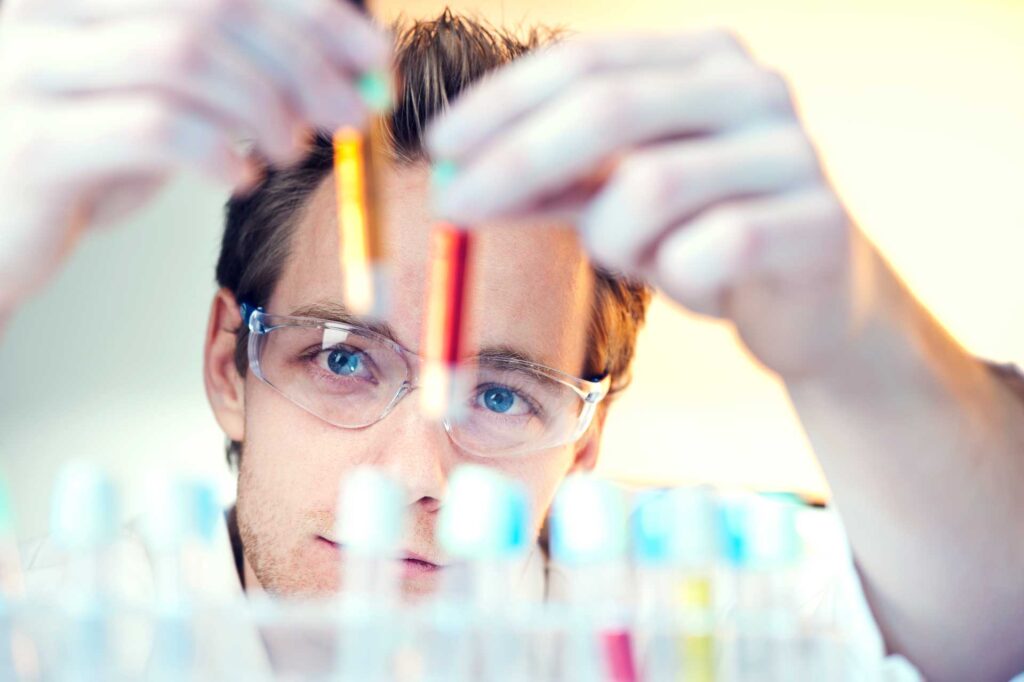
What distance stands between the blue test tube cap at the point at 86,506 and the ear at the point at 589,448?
3.81 ft

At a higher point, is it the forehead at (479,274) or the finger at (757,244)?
the finger at (757,244)

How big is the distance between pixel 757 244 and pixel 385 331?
849 mm

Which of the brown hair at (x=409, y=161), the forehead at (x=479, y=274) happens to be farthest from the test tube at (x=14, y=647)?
the brown hair at (x=409, y=161)

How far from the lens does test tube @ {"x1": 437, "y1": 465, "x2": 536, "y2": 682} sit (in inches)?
27.4


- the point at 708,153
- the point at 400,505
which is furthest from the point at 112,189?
the point at 708,153

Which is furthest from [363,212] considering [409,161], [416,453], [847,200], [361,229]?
[847,200]

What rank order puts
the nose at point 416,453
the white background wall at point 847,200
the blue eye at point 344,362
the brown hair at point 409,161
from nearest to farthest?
the nose at point 416,453 → the blue eye at point 344,362 → the brown hair at point 409,161 → the white background wall at point 847,200

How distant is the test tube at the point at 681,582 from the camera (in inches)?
29.1

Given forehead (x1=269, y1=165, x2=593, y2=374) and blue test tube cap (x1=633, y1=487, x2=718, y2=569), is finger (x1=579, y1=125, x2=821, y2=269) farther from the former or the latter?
forehead (x1=269, y1=165, x2=593, y2=374)

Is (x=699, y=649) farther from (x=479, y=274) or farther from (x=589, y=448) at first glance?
(x=589, y=448)

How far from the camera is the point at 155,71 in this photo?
27.7 inches

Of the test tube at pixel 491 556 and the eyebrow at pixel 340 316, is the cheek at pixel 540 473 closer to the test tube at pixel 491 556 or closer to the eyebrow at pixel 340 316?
the eyebrow at pixel 340 316

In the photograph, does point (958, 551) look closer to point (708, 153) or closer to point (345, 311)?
point (708, 153)

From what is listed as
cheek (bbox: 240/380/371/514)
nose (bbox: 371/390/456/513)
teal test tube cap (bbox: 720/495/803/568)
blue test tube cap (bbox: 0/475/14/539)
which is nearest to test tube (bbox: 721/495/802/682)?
teal test tube cap (bbox: 720/495/803/568)
